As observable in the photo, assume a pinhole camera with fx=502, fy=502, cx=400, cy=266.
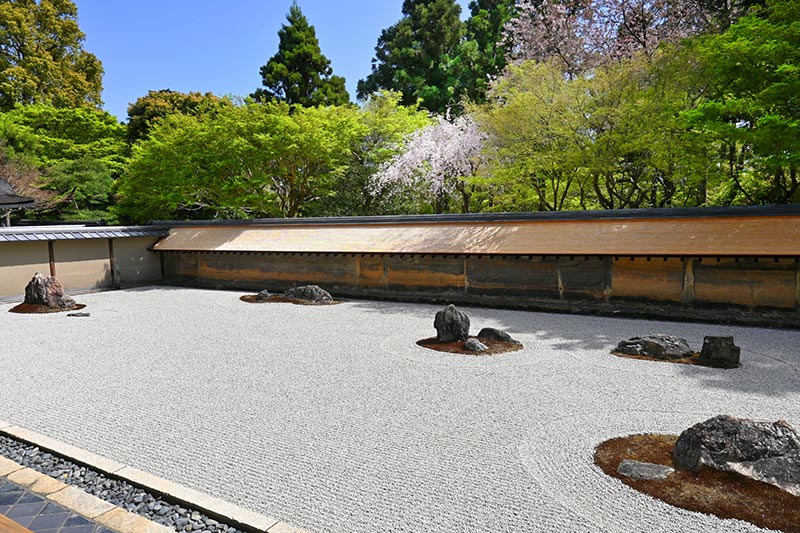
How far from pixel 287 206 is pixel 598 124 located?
39.7ft

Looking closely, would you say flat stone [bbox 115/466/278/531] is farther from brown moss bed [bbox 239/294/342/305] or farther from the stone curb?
brown moss bed [bbox 239/294/342/305]

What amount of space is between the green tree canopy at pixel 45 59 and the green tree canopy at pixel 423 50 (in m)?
20.2

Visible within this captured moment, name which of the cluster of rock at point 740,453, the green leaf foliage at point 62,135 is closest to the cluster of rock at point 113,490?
the cluster of rock at point 740,453

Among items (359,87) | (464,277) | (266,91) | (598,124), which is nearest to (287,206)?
(464,277)

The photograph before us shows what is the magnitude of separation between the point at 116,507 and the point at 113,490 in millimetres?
333

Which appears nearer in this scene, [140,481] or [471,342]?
[140,481]

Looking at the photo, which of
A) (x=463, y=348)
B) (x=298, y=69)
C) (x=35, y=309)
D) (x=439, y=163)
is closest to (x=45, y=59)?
(x=298, y=69)

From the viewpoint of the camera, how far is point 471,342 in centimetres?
773

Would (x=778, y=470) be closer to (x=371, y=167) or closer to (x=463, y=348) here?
(x=463, y=348)

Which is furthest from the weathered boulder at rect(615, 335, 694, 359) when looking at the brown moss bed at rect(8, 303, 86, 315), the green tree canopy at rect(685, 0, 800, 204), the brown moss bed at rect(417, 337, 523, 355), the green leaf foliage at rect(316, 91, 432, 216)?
the green leaf foliage at rect(316, 91, 432, 216)

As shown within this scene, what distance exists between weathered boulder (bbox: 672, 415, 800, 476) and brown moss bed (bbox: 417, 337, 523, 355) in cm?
377

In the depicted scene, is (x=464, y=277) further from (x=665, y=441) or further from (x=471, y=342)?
(x=665, y=441)

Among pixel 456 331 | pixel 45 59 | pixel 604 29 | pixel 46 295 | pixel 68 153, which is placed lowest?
pixel 456 331

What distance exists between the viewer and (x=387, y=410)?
17.6 feet
